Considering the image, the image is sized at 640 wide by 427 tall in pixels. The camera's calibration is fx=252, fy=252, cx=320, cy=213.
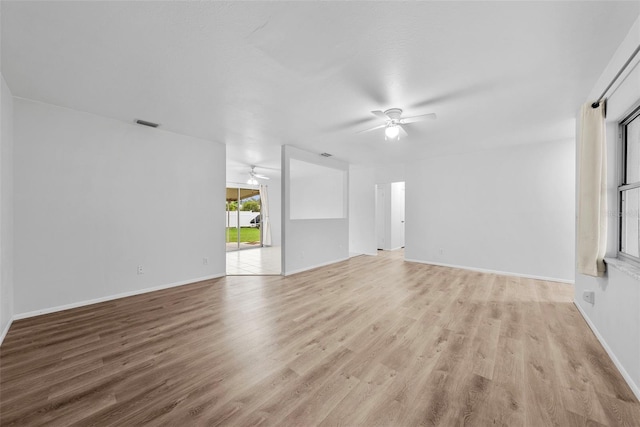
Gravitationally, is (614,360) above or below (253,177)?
below

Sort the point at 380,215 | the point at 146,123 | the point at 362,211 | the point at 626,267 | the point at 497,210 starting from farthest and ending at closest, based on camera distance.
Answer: the point at 380,215, the point at 362,211, the point at 497,210, the point at 146,123, the point at 626,267

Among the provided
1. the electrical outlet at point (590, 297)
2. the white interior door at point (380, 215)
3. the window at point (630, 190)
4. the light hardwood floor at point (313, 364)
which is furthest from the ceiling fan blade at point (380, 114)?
the white interior door at point (380, 215)

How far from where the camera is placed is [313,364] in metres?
1.98

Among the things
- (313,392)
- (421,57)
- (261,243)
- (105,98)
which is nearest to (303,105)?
(421,57)

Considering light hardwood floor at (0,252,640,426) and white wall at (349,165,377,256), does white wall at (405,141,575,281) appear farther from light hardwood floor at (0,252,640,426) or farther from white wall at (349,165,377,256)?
light hardwood floor at (0,252,640,426)

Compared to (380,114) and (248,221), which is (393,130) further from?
(248,221)

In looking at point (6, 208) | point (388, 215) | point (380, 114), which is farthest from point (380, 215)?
point (6, 208)

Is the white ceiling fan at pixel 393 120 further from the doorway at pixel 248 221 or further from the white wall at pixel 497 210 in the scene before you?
the doorway at pixel 248 221

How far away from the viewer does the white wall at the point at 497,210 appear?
4359mm

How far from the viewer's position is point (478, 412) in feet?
4.97

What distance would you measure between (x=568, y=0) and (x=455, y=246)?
4.68 metres

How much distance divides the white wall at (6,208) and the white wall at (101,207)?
132 mm

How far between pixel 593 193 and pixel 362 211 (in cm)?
532

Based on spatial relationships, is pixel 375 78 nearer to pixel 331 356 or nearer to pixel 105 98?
pixel 331 356
